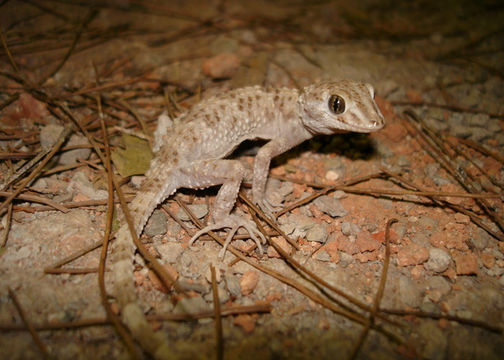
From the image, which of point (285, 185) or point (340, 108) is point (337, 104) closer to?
A: point (340, 108)

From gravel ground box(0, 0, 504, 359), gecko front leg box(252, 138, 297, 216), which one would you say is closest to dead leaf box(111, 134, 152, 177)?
gravel ground box(0, 0, 504, 359)

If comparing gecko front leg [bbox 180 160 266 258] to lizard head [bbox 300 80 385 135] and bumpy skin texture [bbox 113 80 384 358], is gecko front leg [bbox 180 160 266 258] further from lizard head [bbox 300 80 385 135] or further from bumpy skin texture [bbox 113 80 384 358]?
lizard head [bbox 300 80 385 135]

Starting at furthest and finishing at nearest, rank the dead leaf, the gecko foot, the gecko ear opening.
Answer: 1. the dead leaf
2. the gecko ear opening
3. the gecko foot

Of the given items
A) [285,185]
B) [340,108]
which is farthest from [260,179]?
[340,108]

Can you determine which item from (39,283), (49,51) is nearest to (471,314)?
(39,283)

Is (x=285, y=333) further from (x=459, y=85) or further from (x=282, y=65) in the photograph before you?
(x=459, y=85)

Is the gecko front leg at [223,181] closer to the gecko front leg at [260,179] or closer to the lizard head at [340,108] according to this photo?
the gecko front leg at [260,179]
